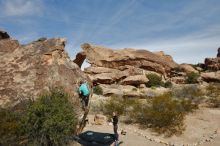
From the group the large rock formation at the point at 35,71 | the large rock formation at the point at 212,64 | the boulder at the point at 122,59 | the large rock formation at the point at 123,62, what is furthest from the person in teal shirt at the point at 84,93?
the large rock formation at the point at 212,64

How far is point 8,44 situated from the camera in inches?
450

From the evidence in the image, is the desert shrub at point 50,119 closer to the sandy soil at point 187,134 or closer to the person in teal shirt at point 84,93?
the person in teal shirt at point 84,93

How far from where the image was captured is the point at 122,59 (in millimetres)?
44719

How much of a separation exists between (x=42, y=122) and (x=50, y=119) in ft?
0.84

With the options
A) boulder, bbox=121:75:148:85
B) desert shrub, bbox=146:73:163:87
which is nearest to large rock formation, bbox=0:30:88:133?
boulder, bbox=121:75:148:85

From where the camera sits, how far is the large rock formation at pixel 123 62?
41.4 m

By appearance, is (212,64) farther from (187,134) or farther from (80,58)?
(187,134)

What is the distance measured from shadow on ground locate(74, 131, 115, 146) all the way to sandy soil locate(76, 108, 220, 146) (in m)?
0.55

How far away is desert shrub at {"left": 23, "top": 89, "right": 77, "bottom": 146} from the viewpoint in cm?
953

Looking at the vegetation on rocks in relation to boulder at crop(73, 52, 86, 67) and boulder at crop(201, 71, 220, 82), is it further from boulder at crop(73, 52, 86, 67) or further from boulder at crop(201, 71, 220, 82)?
boulder at crop(201, 71, 220, 82)

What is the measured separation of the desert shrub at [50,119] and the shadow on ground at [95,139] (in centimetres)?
185

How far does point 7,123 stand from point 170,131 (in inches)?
312

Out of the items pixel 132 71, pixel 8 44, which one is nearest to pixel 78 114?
pixel 8 44

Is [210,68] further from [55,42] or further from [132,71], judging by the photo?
[55,42]
